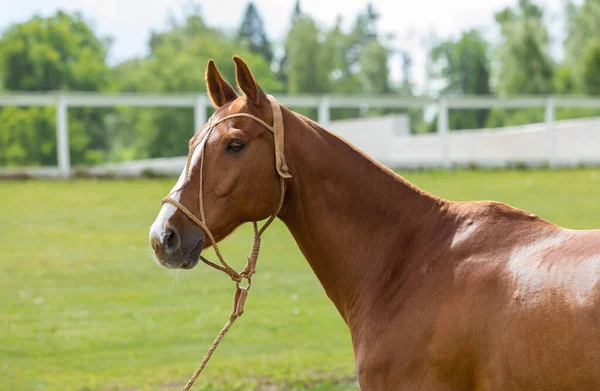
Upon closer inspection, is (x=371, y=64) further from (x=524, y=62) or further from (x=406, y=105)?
(x=406, y=105)

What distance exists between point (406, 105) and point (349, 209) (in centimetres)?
2466

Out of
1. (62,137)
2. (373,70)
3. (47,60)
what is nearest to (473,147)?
(62,137)

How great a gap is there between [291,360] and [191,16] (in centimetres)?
6409

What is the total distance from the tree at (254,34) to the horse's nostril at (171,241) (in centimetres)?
6132

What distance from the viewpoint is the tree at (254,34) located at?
64.6m

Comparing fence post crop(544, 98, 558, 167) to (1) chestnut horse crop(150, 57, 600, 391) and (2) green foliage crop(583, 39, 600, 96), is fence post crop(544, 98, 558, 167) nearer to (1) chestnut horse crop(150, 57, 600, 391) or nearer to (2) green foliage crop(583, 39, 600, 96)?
(2) green foliage crop(583, 39, 600, 96)

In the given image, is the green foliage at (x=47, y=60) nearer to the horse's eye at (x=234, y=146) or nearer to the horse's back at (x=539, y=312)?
the horse's eye at (x=234, y=146)

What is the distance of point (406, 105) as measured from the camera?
2797 centimetres

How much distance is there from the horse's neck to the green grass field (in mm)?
1375

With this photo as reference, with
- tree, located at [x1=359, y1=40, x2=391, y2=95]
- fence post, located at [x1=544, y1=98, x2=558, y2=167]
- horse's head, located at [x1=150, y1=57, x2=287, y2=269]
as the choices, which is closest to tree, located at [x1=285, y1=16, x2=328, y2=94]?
tree, located at [x1=359, y1=40, x2=391, y2=95]

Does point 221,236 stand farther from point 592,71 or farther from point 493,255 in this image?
point 592,71

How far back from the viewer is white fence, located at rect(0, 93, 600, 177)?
2230 centimetres

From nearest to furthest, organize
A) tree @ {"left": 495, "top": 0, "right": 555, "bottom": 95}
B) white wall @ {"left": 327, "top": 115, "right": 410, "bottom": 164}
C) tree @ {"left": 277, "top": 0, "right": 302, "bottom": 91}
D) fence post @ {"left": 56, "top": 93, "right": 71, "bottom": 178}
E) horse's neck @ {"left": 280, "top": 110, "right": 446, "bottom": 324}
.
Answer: horse's neck @ {"left": 280, "top": 110, "right": 446, "bottom": 324} < fence post @ {"left": 56, "top": 93, "right": 71, "bottom": 178} < white wall @ {"left": 327, "top": 115, "right": 410, "bottom": 164} < tree @ {"left": 495, "top": 0, "right": 555, "bottom": 95} < tree @ {"left": 277, "top": 0, "right": 302, "bottom": 91}

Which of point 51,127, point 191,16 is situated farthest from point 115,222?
point 191,16
